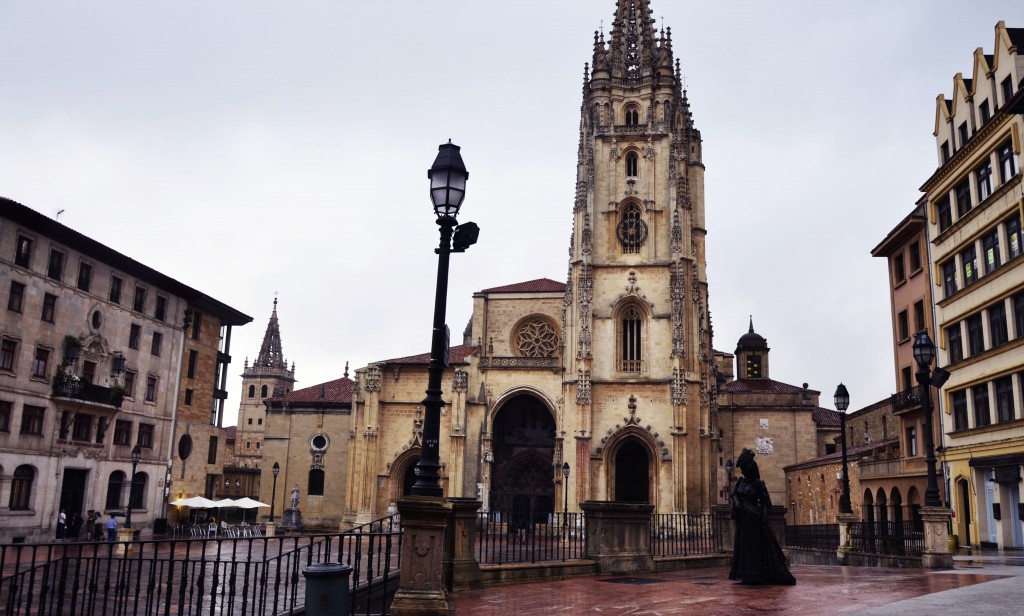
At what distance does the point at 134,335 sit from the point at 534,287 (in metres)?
25.2

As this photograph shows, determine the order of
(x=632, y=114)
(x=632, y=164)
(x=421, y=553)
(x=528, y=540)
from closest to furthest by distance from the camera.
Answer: (x=421, y=553)
(x=528, y=540)
(x=632, y=164)
(x=632, y=114)

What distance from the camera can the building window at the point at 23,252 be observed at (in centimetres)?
3225

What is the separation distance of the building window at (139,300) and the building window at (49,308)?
5212 millimetres

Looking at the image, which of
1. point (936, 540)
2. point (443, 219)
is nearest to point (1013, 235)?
point (936, 540)

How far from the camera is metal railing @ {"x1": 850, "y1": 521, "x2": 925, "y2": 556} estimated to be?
66.0ft

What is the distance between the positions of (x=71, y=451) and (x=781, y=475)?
140ft

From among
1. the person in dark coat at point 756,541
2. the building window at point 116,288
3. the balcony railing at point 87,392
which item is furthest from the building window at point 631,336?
the person in dark coat at point 756,541

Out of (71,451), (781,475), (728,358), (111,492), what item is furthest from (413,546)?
(728,358)

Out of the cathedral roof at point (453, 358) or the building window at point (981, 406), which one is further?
the cathedral roof at point (453, 358)

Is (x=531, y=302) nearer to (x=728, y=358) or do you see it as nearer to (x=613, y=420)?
(x=613, y=420)

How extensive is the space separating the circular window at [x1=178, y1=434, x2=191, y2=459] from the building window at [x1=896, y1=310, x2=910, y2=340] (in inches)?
1412

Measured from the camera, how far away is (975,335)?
29.4 metres

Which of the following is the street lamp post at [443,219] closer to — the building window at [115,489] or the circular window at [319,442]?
the building window at [115,489]

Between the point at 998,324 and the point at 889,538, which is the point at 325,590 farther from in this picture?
the point at 998,324
